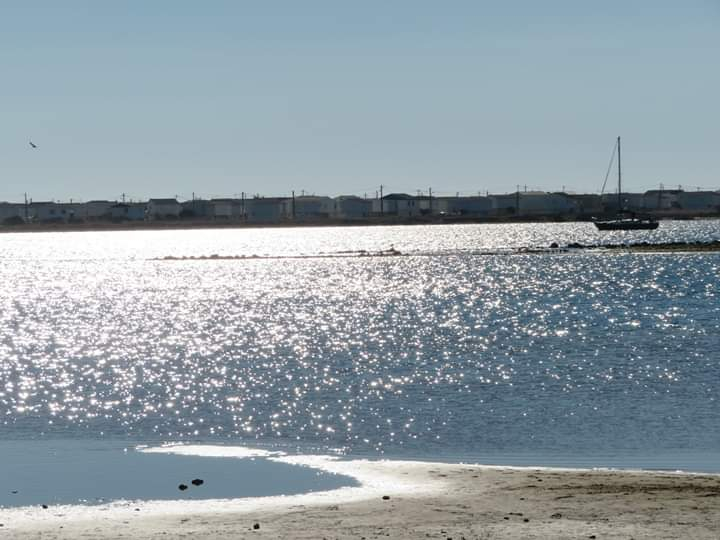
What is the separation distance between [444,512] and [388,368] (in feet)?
74.2

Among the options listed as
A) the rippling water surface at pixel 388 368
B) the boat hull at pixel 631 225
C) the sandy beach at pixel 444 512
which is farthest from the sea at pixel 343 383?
the boat hull at pixel 631 225

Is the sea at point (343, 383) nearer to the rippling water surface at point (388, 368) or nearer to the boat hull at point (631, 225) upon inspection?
the rippling water surface at point (388, 368)

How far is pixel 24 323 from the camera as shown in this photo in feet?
213

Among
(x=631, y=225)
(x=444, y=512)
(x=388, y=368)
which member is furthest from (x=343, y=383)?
(x=631, y=225)

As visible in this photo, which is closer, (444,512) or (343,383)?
(444,512)

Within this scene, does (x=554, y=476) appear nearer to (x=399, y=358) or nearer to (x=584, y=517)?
(x=584, y=517)

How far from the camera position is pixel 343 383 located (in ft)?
120

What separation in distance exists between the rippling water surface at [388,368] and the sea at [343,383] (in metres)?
0.11

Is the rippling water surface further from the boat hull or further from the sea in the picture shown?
the boat hull

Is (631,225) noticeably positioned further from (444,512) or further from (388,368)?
(444,512)

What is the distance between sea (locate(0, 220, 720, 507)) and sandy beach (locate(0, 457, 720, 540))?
146 centimetres

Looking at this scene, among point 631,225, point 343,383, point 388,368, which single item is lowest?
point 631,225

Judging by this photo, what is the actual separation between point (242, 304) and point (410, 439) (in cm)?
5054

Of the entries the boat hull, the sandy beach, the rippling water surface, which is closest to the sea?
the rippling water surface
